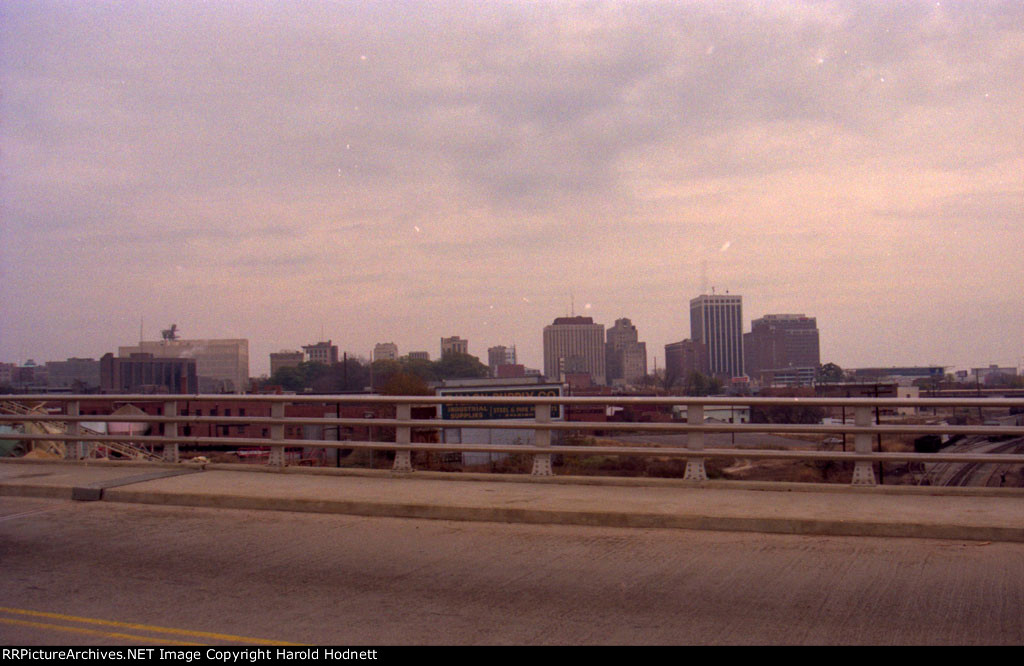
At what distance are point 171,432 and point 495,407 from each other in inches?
235

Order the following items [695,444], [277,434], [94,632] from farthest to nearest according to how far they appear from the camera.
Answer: [277,434] → [695,444] → [94,632]

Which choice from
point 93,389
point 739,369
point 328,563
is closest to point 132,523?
point 328,563

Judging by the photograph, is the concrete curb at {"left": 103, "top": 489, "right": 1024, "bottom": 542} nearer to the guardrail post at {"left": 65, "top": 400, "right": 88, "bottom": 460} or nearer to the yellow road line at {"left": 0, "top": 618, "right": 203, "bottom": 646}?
the guardrail post at {"left": 65, "top": 400, "right": 88, "bottom": 460}

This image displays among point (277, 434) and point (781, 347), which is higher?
point (781, 347)

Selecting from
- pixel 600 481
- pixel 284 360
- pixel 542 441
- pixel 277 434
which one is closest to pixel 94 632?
pixel 542 441

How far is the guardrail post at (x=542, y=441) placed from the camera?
11289mm

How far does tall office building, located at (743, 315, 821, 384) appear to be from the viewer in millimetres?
26406

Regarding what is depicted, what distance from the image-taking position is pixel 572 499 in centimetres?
1028

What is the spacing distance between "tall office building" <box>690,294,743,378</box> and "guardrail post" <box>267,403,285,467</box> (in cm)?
1842

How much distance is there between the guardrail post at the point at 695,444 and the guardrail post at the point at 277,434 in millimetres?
6179

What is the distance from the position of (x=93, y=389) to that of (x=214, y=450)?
2971 millimetres

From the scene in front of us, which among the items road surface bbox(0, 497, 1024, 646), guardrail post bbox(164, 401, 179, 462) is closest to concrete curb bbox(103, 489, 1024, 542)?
road surface bbox(0, 497, 1024, 646)

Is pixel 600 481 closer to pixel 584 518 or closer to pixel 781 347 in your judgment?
pixel 584 518
